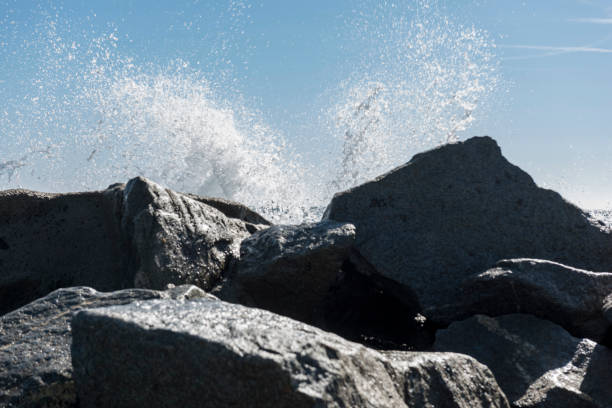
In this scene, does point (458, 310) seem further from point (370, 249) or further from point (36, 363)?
point (36, 363)

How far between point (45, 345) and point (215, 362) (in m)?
1.53

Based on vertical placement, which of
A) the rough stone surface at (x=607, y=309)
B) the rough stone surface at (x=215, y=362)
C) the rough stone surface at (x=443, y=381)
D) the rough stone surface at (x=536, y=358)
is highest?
the rough stone surface at (x=607, y=309)

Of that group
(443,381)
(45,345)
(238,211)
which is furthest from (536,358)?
(238,211)

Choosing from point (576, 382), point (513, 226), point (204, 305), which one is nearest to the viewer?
point (204, 305)

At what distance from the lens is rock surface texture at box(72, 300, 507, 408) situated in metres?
2.18

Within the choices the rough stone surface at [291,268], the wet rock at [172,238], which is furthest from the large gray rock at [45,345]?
the rough stone surface at [291,268]

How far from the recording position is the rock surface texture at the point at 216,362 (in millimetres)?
2180

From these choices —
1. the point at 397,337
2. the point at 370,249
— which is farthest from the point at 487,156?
the point at 397,337

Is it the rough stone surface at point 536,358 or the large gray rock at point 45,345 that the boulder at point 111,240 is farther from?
the rough stone surface at point 536,358

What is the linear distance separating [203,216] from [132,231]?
0.64m

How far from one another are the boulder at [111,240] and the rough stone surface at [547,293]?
2270 millimetres

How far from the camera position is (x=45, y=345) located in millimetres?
3246

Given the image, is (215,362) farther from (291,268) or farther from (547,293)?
(547,293)

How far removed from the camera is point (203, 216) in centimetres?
525
